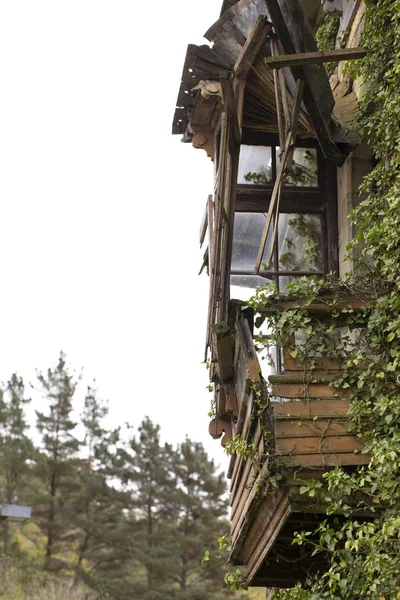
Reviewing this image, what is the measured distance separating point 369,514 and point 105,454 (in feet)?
95.6

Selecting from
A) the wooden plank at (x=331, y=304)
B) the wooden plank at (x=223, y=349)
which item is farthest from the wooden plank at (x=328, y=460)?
the wooden plank at (x=223, y=349)

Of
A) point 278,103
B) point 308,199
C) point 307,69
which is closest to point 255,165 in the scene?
point 308,199

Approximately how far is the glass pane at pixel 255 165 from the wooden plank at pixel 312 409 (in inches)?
129

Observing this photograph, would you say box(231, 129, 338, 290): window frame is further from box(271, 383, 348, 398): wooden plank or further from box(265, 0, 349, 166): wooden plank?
box(271, 383, 348, 398): wooden plank

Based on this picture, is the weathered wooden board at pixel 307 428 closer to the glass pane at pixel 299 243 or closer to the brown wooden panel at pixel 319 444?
the brown wooden panel at pixel 319 444

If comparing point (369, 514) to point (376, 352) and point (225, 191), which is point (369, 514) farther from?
point (225, 191)

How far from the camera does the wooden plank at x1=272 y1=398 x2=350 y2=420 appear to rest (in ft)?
22.6

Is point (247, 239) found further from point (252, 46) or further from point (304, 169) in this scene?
point (252, 46)

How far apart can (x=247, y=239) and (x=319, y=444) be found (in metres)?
3.29

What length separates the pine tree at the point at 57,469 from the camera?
1293 inches

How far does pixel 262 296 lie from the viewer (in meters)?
7.42

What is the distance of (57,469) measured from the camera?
34281 mm

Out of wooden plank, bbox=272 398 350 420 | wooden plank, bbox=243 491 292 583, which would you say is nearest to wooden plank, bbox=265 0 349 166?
wooden plank, bbox=272 398 350 420

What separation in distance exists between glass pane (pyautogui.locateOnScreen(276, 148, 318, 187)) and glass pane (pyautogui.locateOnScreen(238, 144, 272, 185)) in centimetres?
13
